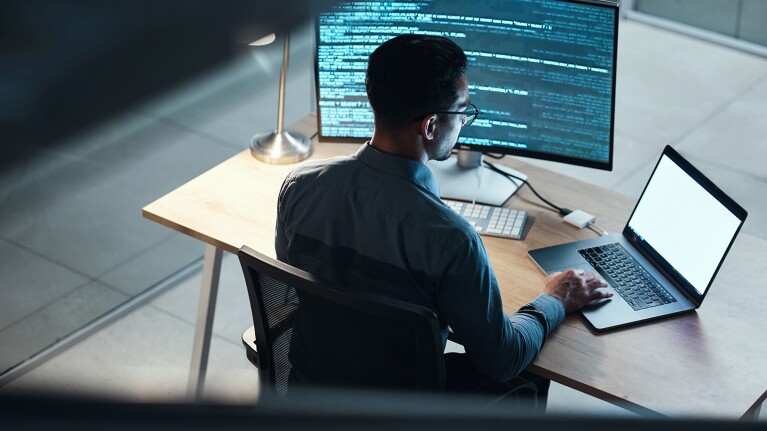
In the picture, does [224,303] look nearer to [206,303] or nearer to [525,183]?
[206,303]

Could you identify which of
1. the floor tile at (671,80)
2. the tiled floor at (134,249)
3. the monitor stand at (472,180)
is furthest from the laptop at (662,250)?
the floor tile at (671,80)

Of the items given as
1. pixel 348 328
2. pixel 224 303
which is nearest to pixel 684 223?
pixel 348 328

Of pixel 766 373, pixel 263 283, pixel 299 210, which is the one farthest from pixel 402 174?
pixel 766 373

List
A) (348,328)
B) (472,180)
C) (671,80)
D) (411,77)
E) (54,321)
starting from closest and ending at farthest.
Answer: (348,328)
(411,77)
(472,180)
(54,321)
(671,80)

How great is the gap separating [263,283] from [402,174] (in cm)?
30

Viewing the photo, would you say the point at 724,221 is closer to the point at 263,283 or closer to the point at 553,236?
the point at 553,236

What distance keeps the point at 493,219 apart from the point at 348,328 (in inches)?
27.7

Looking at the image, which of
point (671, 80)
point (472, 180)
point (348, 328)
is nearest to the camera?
point (348, 328)

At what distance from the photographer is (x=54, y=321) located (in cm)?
271

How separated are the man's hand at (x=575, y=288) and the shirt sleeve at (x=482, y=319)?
126mm

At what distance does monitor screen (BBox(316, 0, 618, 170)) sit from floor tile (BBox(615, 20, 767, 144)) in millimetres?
2150

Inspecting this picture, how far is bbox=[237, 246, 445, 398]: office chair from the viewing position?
132 centimetres

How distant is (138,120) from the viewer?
130mm

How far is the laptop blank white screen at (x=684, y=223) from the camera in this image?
5.49 ft
